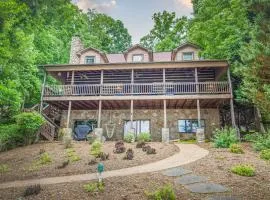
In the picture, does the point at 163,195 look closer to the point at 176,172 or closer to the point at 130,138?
the point at 176,172

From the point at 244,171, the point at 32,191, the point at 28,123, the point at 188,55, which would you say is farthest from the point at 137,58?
the point at 32,191

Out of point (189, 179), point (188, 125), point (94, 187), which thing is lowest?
point (94, 187)

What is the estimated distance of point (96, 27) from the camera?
42094mm

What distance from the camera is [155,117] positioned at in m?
20.2

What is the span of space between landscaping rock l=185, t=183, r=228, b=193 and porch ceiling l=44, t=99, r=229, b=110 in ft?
36.9

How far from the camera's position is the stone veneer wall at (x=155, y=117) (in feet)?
64.4

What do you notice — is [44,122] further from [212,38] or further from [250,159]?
[212,38]

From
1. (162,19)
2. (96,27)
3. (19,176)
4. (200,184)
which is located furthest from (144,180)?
(96,27)

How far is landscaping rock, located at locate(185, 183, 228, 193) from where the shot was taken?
6652mm

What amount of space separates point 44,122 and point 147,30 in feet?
90.4

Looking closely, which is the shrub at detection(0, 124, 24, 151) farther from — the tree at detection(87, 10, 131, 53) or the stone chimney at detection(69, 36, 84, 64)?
the tree at detection(87, 10, 131, 53)

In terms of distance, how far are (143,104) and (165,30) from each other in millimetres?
22455

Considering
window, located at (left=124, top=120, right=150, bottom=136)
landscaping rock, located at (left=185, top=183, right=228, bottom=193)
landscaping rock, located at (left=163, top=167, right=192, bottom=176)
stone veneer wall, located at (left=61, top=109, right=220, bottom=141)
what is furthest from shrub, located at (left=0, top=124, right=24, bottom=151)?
landscaping rock, located at (left=185, top=183, right=228, bottom=193)

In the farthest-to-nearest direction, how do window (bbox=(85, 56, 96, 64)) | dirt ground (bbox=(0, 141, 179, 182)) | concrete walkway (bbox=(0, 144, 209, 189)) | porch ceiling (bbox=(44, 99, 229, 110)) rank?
1. window (bbox=(85, 56, 96, 64))
2. porch ceiling (bbox=(44, 99, 229, 110))
3. dirt ground (bbox=(0, 141, 179, 182))
4. concrete walkway (bbox=(0, 144, 209, 189))
